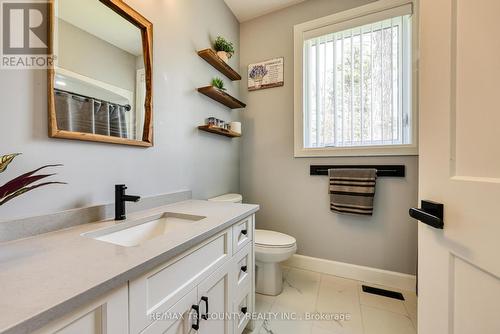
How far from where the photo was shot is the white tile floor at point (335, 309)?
1.31 meters

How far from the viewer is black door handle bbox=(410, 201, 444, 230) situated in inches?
22.9

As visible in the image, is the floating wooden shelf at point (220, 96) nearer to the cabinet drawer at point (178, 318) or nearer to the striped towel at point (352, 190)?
the striped towel at point (352, 190)

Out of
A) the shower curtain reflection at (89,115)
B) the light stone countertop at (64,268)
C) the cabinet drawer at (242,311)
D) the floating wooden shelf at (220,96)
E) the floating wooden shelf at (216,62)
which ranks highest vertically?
the floating wooden shelf at (216,62)

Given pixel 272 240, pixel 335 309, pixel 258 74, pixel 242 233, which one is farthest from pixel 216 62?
pixel 335 309

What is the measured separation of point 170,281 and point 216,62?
5.43 ft

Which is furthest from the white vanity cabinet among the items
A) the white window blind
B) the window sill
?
the white window blind

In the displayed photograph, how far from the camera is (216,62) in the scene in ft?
5.77

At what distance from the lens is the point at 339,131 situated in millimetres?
1926

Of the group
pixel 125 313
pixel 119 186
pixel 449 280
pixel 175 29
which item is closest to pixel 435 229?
pixel 449 280

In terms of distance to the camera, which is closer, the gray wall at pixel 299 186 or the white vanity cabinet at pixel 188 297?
the white vanity cabinet at pixel 188 297

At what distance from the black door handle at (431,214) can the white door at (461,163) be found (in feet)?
0.04

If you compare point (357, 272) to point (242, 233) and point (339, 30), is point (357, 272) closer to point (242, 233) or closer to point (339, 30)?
point (242, 233)

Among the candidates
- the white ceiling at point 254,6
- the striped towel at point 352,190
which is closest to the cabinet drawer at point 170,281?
the striped towel at point 352,190

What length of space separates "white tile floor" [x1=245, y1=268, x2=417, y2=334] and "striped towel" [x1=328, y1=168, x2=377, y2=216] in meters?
0.64
